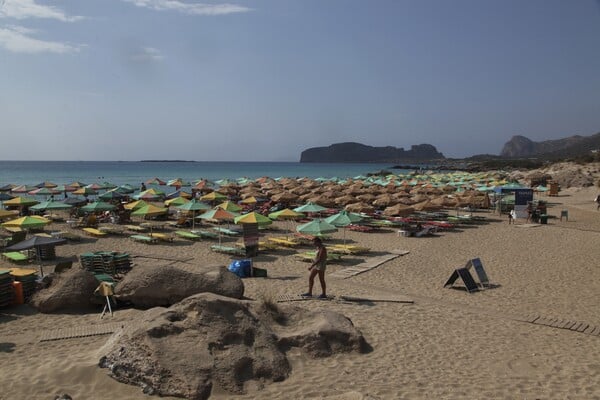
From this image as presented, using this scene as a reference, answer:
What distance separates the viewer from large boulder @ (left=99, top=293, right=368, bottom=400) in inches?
208

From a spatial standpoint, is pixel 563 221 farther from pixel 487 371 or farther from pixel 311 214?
pixel 487 371

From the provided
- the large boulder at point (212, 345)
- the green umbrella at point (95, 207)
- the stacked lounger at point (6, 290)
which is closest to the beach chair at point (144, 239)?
the green umbrella at point (95, 207)

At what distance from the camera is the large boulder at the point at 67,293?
8.78m

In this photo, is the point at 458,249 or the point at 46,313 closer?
the point at 46,313

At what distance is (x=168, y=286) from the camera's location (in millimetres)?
8516

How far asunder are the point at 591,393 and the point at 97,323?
7492 millimetres

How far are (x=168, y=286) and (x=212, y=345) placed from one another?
Answer: 3087 millimetres

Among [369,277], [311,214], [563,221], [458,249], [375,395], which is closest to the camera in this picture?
[375,395]

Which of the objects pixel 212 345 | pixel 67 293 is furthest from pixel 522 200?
pixel 212 345

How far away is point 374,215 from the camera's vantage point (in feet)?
79.7

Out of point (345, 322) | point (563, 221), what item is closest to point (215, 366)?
point (345, 322)

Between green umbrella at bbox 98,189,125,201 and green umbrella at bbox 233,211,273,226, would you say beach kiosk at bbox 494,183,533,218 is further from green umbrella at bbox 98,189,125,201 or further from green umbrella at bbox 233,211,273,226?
green umbrella at bbox 98,189,125,201

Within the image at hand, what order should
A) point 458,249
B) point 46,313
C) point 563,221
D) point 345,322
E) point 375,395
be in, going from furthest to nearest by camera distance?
point 563,221 → point 458,249 → point 46,313 → point 345,322 → point 375,395

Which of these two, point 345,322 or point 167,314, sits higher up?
point 167,314
